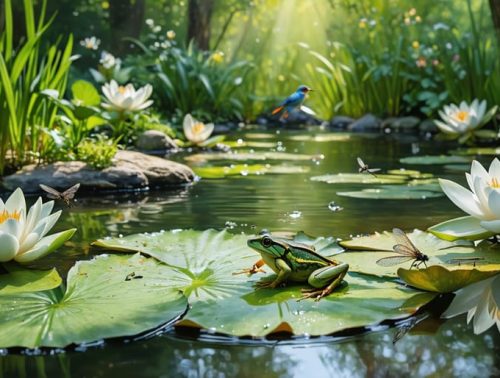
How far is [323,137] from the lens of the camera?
8.56 m

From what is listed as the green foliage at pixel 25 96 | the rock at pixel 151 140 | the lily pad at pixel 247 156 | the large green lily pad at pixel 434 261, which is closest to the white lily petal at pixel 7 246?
the large green lily pad at pixel 434 261

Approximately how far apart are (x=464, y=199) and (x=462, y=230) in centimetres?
10

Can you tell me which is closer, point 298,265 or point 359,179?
point 298,265

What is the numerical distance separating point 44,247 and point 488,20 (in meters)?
15.1

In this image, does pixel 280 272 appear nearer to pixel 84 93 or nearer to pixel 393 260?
pixel 393 260

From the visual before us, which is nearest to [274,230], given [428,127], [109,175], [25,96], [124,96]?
[109,175]

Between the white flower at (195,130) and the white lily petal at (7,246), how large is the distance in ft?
14.0

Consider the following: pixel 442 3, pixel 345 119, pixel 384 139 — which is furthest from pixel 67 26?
pixel 442 3

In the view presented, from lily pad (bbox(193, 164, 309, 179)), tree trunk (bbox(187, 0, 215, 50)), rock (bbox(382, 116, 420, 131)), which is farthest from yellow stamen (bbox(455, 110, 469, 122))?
tree trunk (bbox(187, 0, 215, 50))

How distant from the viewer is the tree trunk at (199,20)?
483 inches

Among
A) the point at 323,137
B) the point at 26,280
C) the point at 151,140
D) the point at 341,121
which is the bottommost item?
the point at 341,121

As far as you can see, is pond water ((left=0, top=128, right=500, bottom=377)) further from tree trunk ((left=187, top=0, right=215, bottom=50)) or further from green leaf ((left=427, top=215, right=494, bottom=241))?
tree trunk ((left=187, top=0, right=215, bottom=50))

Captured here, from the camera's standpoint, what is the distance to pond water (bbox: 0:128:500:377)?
1.73m

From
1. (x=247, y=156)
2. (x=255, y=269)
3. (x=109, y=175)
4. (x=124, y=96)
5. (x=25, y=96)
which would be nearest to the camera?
(x=255, y=269)
